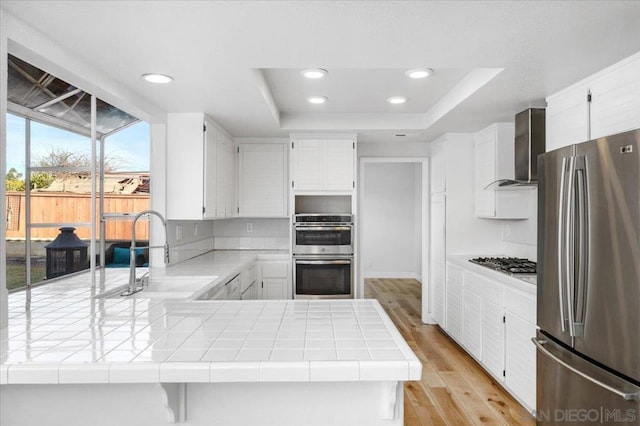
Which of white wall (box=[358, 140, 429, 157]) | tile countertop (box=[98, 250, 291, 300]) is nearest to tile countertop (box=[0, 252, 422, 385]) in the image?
tile countertop (box=[98, 250, 291, 300])

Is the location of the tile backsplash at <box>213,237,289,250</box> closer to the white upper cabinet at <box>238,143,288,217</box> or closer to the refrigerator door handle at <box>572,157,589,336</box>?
the white upper cabinet at <box>238,143,288,217</box>

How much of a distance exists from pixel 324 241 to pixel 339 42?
255 centimetres

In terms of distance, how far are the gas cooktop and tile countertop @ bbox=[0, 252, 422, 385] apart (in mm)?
1488

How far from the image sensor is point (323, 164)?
14.1 ft

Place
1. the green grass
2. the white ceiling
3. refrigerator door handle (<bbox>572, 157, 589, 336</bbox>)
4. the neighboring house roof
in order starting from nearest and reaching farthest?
the white ceiling < refrigerator door handle (<bbox>572, 157, 589, 336</bbox>) < the green grass < the neighboring house roof

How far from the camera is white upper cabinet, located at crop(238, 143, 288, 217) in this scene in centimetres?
455

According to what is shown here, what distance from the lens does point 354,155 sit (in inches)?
169

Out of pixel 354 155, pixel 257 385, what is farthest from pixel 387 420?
pixel 354 155

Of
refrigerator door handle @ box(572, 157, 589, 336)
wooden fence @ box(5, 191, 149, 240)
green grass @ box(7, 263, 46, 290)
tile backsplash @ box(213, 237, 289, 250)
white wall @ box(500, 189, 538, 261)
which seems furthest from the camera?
tile backsplash @ box(213, 237, 289, 250)

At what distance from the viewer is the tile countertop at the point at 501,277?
2.67 meters

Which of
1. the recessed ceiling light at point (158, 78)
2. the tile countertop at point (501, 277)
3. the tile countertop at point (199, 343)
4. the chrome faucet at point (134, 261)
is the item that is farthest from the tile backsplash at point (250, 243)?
the tile countertop at point (199, 343)

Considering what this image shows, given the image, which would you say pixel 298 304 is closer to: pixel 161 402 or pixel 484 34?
pixel 161 402

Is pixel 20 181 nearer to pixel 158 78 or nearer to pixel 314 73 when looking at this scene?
pixel 158 78

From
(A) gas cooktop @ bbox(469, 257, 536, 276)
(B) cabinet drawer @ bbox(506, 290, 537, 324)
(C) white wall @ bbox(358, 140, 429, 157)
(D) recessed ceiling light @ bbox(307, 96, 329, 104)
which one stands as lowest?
(B) cabinet drawer @ bbox(506, 290, 537, 324)
